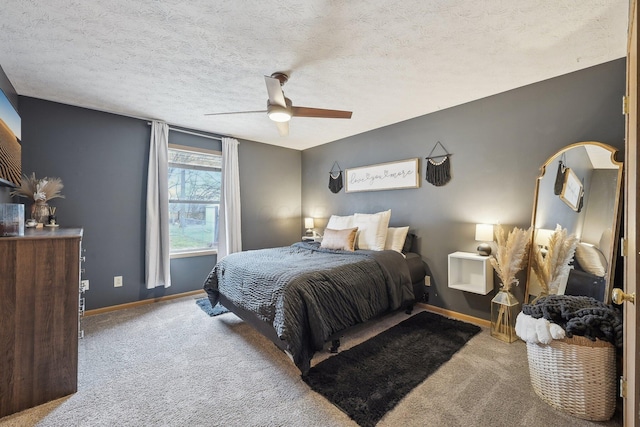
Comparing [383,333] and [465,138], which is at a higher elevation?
[465,138]

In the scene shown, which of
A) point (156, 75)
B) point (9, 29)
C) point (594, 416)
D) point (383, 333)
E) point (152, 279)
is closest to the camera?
point (594, 416)

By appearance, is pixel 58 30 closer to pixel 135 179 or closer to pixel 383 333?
pixel 135 179

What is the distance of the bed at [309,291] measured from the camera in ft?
6.49

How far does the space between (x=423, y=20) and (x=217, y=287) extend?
3.00m

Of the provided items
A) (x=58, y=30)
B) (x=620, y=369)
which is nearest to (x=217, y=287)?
(x=58, y=30)

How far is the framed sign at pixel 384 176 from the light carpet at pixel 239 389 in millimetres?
1928

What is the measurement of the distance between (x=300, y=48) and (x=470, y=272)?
9.22ft

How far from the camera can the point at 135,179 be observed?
11.3 ft

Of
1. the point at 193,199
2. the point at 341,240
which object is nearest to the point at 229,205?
the point at 193,199

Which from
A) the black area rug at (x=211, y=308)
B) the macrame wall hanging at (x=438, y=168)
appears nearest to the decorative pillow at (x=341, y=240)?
the macrame wall hanging at (x=438, y=168)

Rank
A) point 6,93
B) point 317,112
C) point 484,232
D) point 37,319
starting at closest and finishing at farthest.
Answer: point 37,319 < point 6,93 < point 317,112 < point 484,232

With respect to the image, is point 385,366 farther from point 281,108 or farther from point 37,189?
point 37,189

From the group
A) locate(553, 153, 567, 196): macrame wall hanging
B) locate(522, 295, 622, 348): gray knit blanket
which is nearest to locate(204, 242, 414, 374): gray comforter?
locate(522, 295, 622, 348): gray knit blanket

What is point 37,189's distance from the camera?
259 centimetres
